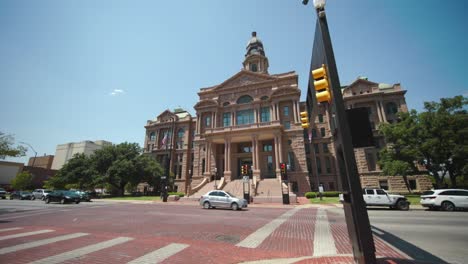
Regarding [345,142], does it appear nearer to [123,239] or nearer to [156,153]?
[123,239]

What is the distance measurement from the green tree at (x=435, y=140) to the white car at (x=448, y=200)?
1073cm

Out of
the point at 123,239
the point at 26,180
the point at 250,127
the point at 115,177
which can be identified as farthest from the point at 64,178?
the point at 123,239

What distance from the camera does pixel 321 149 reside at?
1663 inches

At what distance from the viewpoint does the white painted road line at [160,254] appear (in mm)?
4898

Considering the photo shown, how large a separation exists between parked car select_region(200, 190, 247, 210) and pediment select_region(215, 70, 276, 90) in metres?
31.1


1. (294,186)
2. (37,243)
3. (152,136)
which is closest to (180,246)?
(37,243)

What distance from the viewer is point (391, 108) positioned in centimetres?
4044

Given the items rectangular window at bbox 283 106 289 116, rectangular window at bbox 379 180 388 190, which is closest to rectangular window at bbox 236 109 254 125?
rectangular window at bbox 283 106 289 116

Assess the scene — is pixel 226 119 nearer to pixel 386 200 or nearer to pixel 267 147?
pixel 267 147

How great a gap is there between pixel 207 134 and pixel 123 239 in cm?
3164

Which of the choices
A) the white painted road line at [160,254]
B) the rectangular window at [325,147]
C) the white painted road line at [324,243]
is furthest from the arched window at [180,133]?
the white painted road line at [160,254]

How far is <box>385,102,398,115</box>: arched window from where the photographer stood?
40125 mm

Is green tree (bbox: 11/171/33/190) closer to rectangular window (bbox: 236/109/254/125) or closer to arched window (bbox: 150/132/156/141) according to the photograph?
arched window (bbox: 150/132/156/141)

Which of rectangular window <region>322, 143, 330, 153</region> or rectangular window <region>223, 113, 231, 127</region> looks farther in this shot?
rectangular window <region>223, 113, 231, 127</region>
